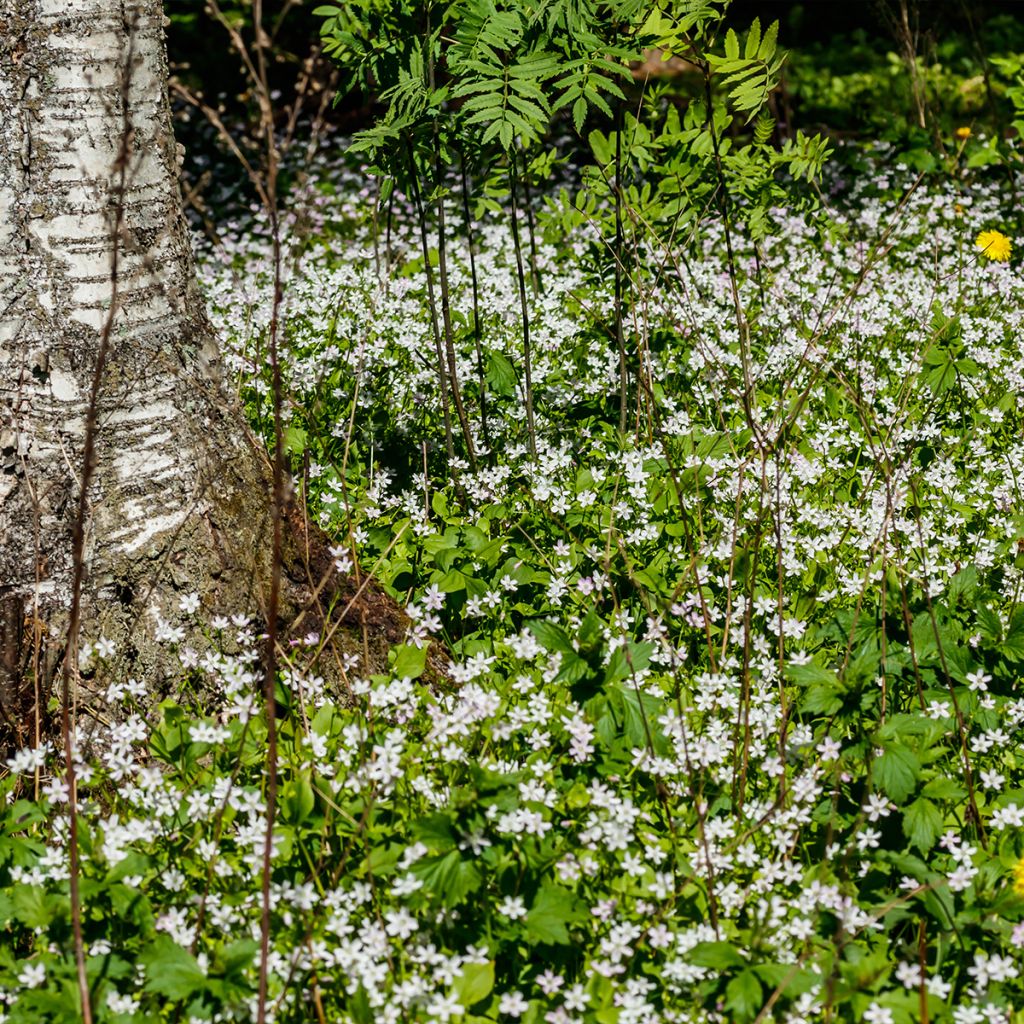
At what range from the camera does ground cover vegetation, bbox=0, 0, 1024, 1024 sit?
231cm

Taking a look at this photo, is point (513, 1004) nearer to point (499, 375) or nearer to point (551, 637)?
point (551, 637)

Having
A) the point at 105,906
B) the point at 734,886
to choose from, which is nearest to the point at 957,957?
the point at 734,886

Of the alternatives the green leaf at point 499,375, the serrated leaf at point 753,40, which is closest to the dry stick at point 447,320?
the green leaf at point 499,375

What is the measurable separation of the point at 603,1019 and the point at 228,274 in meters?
4.74

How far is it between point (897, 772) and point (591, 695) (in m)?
0.73

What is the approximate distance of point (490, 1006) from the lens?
230cm

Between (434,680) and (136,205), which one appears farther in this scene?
(434,680)

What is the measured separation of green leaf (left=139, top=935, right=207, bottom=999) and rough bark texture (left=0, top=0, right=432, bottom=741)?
102cm

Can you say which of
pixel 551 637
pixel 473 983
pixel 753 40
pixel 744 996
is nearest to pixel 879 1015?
pixel 744 996

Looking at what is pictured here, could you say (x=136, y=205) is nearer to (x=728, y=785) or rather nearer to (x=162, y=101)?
(x=162, y=101)

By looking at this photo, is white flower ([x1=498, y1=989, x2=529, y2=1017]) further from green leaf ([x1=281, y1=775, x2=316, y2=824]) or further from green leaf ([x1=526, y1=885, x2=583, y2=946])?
green leaf ([x1=281, y1=775, x2=316, y2=824])

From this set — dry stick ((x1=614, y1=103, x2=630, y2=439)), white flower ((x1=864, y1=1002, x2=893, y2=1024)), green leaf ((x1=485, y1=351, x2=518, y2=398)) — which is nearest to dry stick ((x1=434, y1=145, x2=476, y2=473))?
green leaf ((x1=485, y1=351, x2=518, y2=398))

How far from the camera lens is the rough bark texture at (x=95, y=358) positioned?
9.80 feet

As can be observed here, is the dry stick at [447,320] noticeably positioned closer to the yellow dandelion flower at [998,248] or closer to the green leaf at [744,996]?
the green leaf at [744,996]
